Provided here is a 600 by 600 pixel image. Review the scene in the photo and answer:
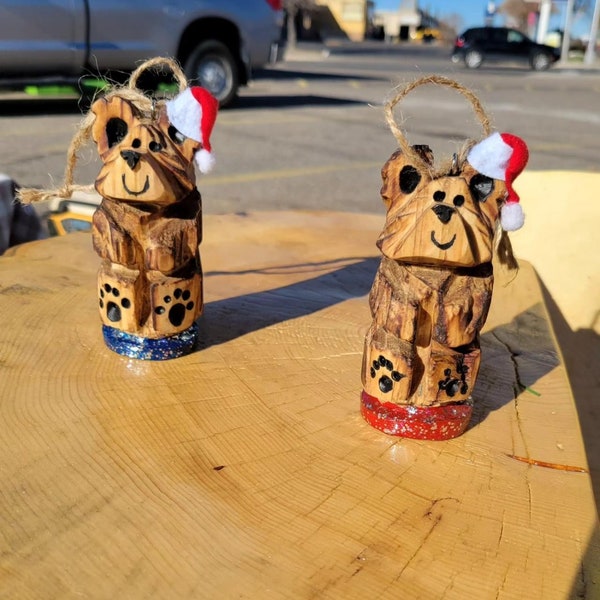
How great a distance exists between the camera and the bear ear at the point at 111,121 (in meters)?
1.50

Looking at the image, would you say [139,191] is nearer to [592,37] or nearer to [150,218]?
[150,218]

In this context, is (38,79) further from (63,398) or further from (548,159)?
(63,398)

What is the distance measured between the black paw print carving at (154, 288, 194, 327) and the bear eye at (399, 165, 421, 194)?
1.89 ft

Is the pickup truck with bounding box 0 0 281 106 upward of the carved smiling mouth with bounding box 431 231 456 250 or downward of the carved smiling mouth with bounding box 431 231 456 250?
upward

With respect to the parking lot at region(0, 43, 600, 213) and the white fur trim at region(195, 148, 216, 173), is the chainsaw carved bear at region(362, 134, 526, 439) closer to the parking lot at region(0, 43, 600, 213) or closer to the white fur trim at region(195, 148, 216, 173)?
the parking lot at region(0, 43, 600, 213)

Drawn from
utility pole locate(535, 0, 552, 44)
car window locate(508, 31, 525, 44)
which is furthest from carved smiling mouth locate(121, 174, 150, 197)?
utility pole locate(535, 0, 552, 44)

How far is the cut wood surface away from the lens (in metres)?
1.03

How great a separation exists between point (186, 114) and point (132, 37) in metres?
6.11

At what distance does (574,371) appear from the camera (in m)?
2.53

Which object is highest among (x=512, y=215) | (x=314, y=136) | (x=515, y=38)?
(x=515, y=38)

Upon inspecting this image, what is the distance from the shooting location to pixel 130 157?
1442mm

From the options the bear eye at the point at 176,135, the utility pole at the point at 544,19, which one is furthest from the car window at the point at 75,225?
the utility pole at the point at 544,19

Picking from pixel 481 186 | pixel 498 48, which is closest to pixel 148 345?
pixel 481 186

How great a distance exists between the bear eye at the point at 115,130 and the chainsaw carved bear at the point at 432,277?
580 mm
